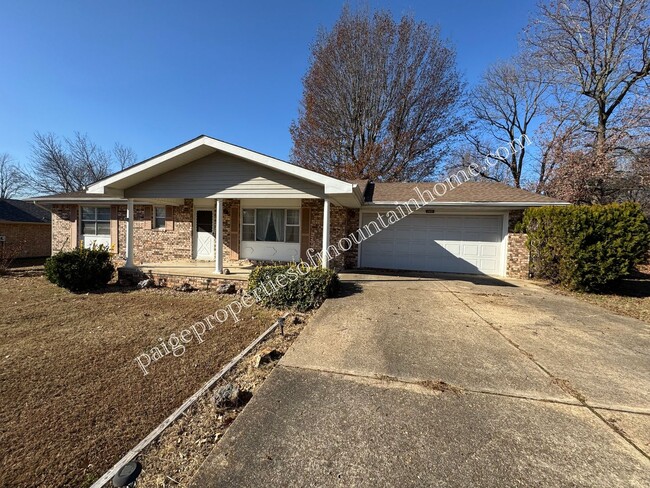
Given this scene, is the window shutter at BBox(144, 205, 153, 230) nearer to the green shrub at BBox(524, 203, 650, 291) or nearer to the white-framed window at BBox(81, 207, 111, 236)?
the white-framed window at BBox(81, 207, 111, 236)

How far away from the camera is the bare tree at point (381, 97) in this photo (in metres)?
16.8

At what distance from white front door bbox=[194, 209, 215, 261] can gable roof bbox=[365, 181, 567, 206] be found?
20.0 ft

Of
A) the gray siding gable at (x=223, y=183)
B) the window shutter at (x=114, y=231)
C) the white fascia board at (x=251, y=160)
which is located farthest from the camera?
the window shutter at (x=114, y=231)

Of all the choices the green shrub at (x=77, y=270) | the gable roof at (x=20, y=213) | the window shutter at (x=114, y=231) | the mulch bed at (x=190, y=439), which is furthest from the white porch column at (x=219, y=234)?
the gable roof at (x=20, y=213)

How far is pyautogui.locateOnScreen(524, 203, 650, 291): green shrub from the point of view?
A: 22.1ft

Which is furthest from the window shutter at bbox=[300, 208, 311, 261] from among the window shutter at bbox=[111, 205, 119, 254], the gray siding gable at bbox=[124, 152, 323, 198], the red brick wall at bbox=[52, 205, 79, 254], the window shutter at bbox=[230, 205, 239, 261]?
the red brick wall at bbox=[52, 205, 79, 254]

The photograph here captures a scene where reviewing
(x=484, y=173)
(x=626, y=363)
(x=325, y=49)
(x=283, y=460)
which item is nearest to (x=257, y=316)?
(x=283, y=460)

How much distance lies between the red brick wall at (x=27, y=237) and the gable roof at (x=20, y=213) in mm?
303

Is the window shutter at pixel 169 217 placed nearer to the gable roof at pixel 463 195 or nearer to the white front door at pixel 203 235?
the white front door at pixel 203 235

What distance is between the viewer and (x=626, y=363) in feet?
11.5

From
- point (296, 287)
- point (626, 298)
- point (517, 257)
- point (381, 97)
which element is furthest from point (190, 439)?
point (381, 97)

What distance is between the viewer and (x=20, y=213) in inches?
696

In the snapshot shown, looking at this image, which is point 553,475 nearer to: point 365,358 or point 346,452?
point 346,452

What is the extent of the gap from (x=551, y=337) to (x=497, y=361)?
157 cm
